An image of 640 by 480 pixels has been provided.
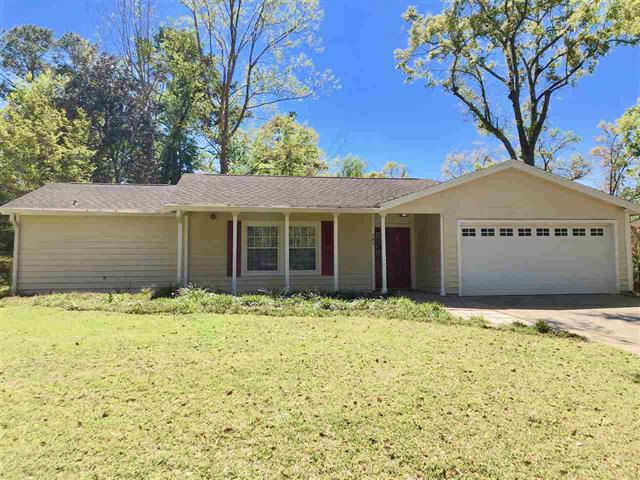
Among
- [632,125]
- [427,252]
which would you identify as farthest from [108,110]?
[632,125]

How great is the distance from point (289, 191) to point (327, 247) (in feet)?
7.57

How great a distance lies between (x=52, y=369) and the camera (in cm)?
445

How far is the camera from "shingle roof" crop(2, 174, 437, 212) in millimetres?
11463

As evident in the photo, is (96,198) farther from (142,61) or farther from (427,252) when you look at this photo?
(142,61)

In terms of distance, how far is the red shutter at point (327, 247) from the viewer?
12508mm

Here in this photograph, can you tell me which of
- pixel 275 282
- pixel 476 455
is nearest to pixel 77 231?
pixel 275 282

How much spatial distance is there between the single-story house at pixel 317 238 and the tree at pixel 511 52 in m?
11.4

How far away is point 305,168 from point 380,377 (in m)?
25.1

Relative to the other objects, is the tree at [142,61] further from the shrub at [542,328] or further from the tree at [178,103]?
the shrub at [542,328]

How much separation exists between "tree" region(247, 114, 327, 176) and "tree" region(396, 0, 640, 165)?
837 centimetres

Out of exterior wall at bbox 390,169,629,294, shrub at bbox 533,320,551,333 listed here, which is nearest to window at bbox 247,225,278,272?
exterior wall at bbox 390,169,629,294

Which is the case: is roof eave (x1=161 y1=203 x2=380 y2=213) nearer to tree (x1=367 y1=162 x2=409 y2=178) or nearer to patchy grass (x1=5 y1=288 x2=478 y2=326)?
patchy grass (x1=5 y1=288 x2=478 y2=326)

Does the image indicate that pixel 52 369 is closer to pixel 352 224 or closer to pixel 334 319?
pixel 334 319

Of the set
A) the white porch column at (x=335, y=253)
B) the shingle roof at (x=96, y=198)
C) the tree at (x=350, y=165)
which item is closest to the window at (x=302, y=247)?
the white porch column at (x=335, y=253)
